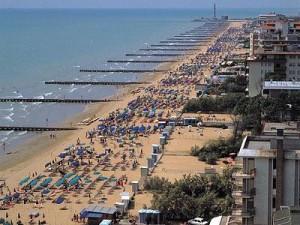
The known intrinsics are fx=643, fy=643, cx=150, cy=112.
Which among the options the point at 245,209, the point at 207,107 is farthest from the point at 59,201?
the point at 207,107

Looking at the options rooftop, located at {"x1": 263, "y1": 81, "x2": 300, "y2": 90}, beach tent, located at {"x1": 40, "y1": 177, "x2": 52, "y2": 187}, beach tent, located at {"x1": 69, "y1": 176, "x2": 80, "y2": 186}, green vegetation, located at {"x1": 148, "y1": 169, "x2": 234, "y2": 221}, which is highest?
rooftop, located at {"x1": 263, "y1": 81, "x2": 300, "y2": 90}

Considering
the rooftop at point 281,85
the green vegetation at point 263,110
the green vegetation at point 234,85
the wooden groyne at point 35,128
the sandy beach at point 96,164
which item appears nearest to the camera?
the sandy beach at point 96,164

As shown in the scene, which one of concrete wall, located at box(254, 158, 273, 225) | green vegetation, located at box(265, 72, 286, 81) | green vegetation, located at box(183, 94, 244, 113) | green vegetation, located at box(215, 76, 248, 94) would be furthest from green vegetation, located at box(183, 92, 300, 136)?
concrete wall, located at box(254, 158, 273, 225)

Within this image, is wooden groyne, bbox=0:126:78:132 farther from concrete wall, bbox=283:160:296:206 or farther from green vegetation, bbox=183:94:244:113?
concrete wall, bbox=283:160:296:206

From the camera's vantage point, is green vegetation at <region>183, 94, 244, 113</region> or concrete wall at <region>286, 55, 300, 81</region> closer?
green vegetation at <region>183, 94, 244, 113</region>

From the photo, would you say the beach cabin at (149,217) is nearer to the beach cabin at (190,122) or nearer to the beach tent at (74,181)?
the beach tent at (74,181)

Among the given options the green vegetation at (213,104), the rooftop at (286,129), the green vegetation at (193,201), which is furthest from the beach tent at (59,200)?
the green vegetation at (213,104)

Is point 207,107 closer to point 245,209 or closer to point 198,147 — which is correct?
point 198,147
